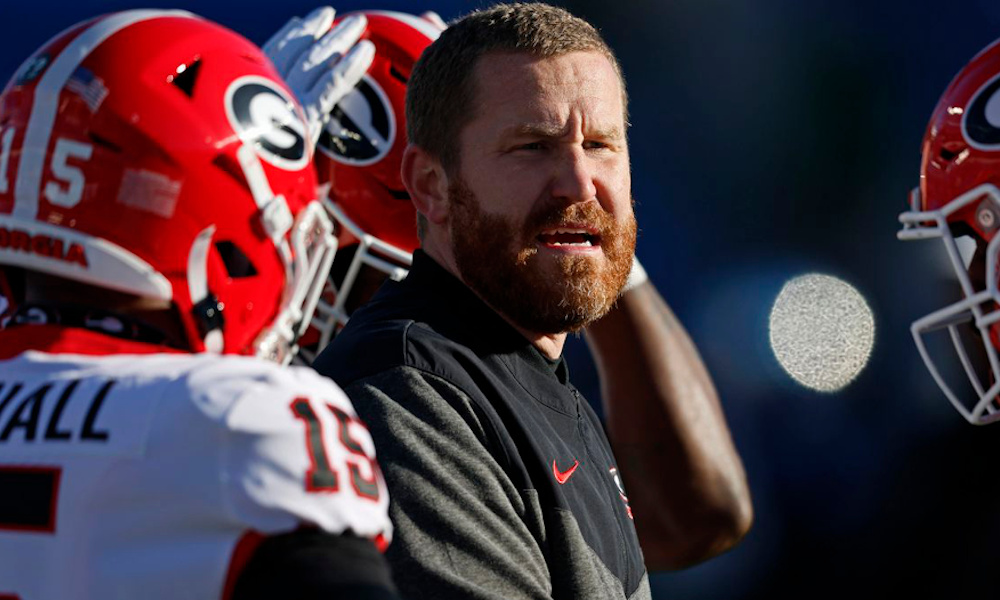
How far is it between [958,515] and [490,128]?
13.5 feet

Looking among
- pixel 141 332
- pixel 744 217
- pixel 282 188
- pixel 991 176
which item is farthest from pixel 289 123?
pixel 744 217

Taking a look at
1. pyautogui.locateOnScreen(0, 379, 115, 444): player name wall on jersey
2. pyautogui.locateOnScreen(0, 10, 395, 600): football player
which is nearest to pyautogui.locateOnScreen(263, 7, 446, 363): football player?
pyautogui.locateOnScreen(0, 10, 395, 600): football player

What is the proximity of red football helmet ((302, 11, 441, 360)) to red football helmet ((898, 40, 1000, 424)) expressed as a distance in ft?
3.60

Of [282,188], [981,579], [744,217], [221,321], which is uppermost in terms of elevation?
[282,188]

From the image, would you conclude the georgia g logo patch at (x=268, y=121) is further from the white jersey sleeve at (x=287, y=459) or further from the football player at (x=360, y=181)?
the football player at (x=360, y=181)

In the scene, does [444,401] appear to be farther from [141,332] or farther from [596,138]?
[596,138]

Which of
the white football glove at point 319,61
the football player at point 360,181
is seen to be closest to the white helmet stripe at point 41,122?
the white football glove at point 319,61

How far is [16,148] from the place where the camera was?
119cm

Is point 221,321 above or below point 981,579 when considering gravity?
above

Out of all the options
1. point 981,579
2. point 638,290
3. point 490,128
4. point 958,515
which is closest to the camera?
point 490,128

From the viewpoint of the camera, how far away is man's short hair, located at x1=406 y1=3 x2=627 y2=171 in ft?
5.18

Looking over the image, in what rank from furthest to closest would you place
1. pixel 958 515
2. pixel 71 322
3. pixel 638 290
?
1. pixel 958 515
2. pixel 638 290
3. pixel 71 322

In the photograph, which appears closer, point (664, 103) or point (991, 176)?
point (991, 176)

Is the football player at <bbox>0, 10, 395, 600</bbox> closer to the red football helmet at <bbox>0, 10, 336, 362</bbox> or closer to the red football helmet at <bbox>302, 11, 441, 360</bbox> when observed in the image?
the red football helmet at <bbox>0, 10, 336, 362</bbox>
